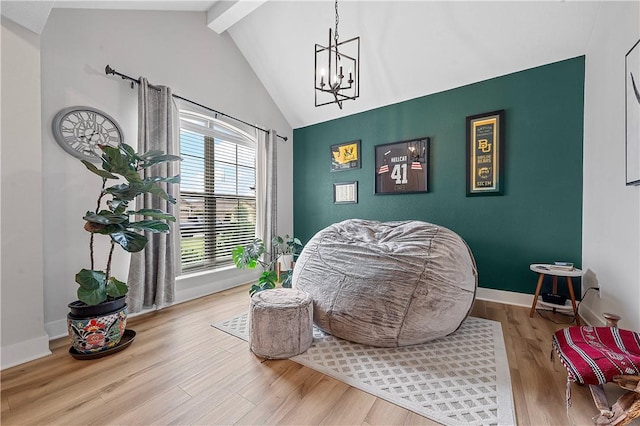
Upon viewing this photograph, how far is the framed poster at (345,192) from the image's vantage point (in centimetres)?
407

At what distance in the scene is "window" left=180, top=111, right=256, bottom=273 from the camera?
315 cm

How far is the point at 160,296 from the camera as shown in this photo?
2.69m

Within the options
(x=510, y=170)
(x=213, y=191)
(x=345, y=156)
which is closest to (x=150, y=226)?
(x=213, y=191)

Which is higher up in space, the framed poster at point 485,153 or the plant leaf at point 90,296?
the framed poster at point 485,153

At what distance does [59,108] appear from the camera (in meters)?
2.16

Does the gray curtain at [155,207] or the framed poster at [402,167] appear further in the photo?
the framed poster at [402,167]

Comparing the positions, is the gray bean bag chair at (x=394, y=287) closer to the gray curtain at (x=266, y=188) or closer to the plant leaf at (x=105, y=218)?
the plant leaf at (x=105, y=218)

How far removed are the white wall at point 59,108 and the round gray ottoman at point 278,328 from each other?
1549 mm

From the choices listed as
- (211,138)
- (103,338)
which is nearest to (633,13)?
(211,138)

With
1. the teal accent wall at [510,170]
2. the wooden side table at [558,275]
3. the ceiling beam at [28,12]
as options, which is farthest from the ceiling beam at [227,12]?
the wooden side table at [558,275]

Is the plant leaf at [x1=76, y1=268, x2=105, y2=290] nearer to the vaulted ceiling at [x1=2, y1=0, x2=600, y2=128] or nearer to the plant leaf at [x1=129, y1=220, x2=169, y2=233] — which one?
the plant leaf at [x1=129, y1=220, x2=169, y2=233]

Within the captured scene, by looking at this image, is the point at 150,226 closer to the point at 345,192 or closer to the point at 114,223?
the point at 114,223

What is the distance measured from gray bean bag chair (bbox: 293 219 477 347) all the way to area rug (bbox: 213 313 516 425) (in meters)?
0.10

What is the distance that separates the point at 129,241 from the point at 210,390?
113 cm
